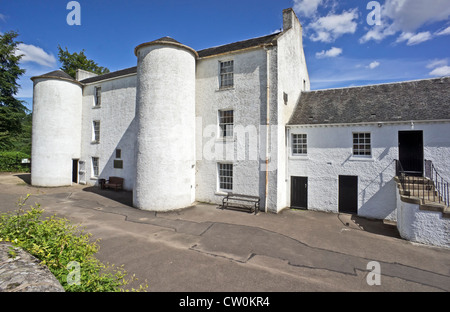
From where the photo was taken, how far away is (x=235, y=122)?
13406mm

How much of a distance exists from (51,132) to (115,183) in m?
7.30

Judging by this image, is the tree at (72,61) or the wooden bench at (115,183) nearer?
the wooden bench at (115,183)

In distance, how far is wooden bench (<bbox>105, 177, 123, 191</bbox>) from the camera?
56.9 ft

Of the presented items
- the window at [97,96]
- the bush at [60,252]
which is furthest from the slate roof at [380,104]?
the window at [97,96]

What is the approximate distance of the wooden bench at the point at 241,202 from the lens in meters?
12.5

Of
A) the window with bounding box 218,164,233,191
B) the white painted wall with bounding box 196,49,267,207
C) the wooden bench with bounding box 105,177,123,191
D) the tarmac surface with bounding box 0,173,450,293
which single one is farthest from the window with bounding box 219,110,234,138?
the wooden bench with bounding box 105,177,123,191

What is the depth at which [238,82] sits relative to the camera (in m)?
13.4

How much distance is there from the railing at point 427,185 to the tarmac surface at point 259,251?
6.56 ft

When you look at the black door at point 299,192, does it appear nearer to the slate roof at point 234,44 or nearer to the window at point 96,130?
the slate roof at point 234,44

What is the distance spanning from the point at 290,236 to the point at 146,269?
5.72 metres

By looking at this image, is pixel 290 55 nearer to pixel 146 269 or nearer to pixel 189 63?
pixel 189 63

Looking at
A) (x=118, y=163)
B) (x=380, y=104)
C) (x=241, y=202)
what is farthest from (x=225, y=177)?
(x=380, y=104)
